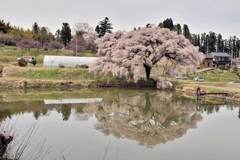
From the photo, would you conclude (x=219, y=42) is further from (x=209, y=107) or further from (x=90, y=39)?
(x=209, y=107)

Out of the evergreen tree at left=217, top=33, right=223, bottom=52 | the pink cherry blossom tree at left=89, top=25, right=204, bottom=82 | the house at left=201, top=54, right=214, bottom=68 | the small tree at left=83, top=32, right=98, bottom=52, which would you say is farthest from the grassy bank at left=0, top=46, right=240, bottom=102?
the evergreen tree at left=217, top=33, right=223, bottom=52

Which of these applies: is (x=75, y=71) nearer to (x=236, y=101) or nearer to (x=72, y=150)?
(x=236, y=101)

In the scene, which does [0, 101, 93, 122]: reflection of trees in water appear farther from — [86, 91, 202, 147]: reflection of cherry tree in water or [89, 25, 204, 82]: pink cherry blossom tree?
[89, 25, 204, 82]: pink cherry blossom tree

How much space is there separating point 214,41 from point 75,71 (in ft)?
150

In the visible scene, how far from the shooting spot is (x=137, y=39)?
2141 centimetres

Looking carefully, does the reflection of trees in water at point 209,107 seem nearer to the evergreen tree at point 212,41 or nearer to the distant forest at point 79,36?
the distant forest at point 79,36

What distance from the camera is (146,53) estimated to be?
A: 22391 millimetres

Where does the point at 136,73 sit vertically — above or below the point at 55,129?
above

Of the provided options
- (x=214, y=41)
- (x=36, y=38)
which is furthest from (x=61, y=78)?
(x=214, y=41)

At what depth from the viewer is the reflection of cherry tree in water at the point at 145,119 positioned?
7.80 m

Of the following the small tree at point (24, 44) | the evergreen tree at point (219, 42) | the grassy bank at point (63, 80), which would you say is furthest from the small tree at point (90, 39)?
the evergreen tree at point (219, 42)

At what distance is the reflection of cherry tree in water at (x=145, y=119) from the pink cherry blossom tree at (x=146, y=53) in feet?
24.1

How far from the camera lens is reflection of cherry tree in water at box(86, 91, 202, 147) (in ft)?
25.6

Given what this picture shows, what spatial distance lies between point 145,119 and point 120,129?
6.77 feet
